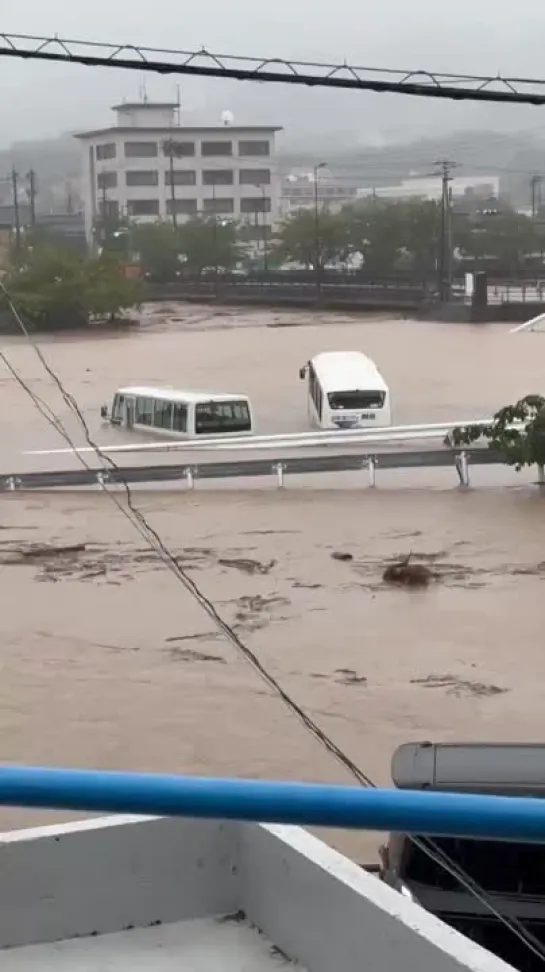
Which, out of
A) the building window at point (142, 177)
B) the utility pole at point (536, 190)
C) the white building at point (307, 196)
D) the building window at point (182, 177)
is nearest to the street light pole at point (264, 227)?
the white building at point (307, 196)

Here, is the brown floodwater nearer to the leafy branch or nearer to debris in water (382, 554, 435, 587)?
debris in water (382, 554, 435, 587)

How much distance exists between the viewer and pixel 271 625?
11.2 ft

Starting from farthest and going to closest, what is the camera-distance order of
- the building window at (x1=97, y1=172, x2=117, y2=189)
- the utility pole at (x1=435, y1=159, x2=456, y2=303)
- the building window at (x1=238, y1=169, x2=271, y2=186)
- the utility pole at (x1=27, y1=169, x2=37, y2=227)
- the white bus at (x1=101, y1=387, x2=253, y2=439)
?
the utility pole at (x1=27, y1=169, x2=37, y2=227)
the building window at (x1=238, y1=169, x2=271, y2=186)
the building window at (x1=97, y1=172, x2=117, y2=189)
the utility pole at (x1=435, y1=159, x2=456, y2=303)
the white bus at (x1=101, y1=387, x2=253, y2=439)

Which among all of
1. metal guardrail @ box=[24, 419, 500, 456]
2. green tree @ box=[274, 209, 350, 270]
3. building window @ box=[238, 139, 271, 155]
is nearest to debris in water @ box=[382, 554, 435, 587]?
metal guardrail @ box=[24, 419, 500, 456]

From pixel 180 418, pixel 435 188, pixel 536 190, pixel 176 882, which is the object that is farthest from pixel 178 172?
pixel 176 882

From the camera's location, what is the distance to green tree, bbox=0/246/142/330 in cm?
1283

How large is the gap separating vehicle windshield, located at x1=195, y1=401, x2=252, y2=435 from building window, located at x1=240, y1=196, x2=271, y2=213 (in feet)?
43.4

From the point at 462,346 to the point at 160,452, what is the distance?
17.6ft

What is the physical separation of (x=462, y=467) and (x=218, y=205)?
1437 cm

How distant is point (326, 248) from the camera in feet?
56.2

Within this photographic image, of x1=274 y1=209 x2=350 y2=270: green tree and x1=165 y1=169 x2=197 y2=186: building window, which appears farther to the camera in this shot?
x1=165 y1=169 x2=197 y2=186: building window

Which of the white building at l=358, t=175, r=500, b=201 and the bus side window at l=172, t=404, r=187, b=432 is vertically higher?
the white building at l=358, t=175, r=500, b=201

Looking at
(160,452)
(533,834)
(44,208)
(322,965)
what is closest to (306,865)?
(322,965)

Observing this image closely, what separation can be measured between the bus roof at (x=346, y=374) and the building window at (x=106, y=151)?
12387mm
